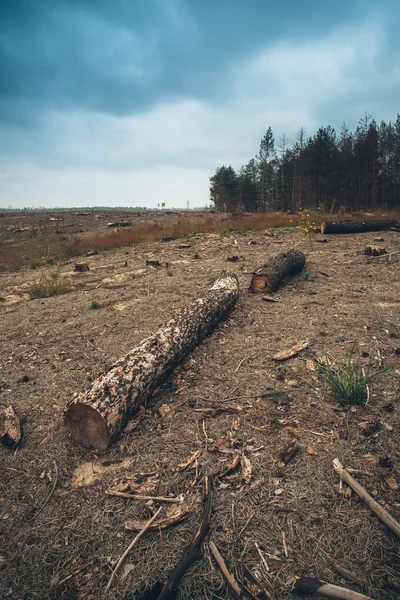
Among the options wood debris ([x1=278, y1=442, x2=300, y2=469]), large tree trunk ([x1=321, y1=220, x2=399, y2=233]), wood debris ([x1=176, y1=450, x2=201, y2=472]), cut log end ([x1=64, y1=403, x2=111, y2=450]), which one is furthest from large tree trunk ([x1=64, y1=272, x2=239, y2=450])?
large tree trunk ([x1=321, y1=220, x2=399, y2=233])

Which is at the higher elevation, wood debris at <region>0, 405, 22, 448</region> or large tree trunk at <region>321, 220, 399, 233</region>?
large tree trunk at <region>321, 220, 399, 233</region>

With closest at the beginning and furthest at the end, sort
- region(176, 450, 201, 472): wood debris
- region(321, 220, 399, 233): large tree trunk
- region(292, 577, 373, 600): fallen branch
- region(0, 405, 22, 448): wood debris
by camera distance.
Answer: region(292, 577, 373, 600): fallen branch
region(176, 450, 201, 472): wood debris
region(0, 405, 22, 448): wood debris
region(321, 220, 399, 233): large tree trunk

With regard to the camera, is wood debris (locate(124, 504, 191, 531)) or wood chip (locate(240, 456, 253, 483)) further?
wood chip (locate(240, 456, 253, 483))

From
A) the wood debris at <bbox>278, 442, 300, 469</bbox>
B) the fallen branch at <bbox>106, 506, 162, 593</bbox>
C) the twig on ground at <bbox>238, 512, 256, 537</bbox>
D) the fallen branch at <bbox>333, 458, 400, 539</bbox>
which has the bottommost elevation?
the fallen branch at <bbox>106, 506, 162, 593</bbox>

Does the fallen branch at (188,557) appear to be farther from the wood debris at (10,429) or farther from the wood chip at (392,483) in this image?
the wood debris at (10,429)

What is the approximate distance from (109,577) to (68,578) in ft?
0.79

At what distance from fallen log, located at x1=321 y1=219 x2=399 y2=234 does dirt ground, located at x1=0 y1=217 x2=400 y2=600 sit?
8063 millimetres

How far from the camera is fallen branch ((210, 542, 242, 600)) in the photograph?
1509 mm

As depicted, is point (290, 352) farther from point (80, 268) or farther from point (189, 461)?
point (80, 268)

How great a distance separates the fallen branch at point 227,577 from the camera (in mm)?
1509

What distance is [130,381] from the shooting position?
288 centimetres

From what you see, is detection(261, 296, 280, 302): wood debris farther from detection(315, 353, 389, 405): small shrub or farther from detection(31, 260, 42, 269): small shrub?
detection(31, 260, 42, 269): small shrub

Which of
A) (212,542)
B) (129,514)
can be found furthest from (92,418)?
(212,542)

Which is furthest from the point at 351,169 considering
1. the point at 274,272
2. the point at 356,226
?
the point at 274,272
